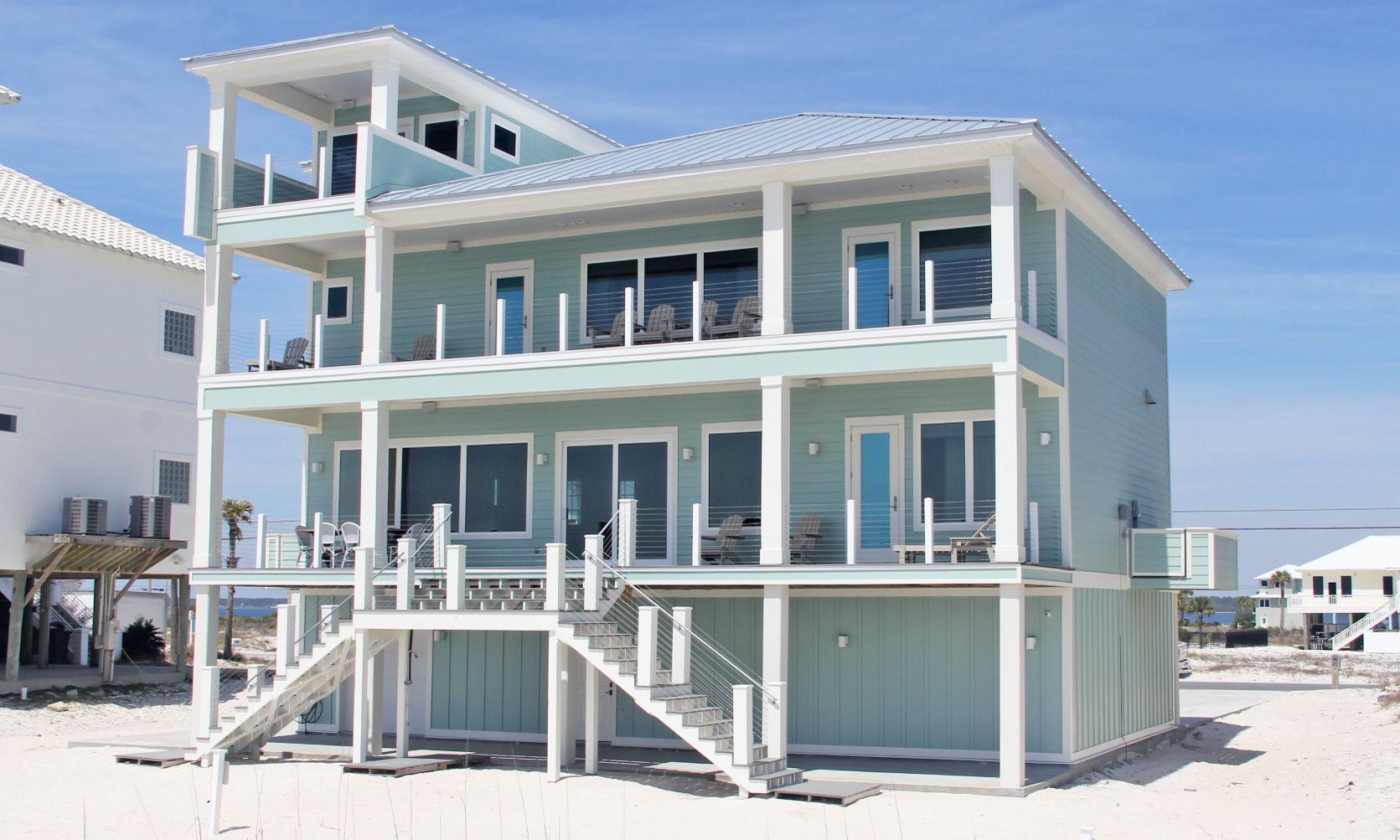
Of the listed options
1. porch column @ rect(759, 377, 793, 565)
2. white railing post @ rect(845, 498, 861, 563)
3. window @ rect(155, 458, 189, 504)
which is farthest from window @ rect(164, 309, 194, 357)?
white railing post @ rect(845, 498, 861, 563)

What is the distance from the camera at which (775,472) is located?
70.4 ft

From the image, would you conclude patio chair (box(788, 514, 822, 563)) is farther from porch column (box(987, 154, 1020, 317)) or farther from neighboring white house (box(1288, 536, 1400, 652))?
neighboring white house (box(1288, 536, 1400, 652))

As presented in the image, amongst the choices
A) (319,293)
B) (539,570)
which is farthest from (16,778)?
(319,293)

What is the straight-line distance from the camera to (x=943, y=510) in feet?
74.7

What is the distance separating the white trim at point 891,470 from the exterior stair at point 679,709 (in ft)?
12.3

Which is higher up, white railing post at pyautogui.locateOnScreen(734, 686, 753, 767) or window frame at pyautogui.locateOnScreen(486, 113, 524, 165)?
window frame at pyautogui.locateOnScreen(486, 113, 524, 165)

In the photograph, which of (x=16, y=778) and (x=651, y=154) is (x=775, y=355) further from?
(x=16, y=778)

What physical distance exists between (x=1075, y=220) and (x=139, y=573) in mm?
24722

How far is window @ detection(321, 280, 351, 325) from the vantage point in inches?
1107

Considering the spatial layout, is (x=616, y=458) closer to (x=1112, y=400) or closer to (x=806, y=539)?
(x=806, y=539)

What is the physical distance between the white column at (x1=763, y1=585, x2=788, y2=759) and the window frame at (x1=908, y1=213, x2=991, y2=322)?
4.90 metres

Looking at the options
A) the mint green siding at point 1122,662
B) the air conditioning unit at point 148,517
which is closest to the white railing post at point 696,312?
the mint green siding at point 1122,662

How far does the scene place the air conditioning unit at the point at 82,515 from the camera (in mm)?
34469

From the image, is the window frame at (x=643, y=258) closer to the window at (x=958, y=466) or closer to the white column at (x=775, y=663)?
the window at (x=958, y=466)
